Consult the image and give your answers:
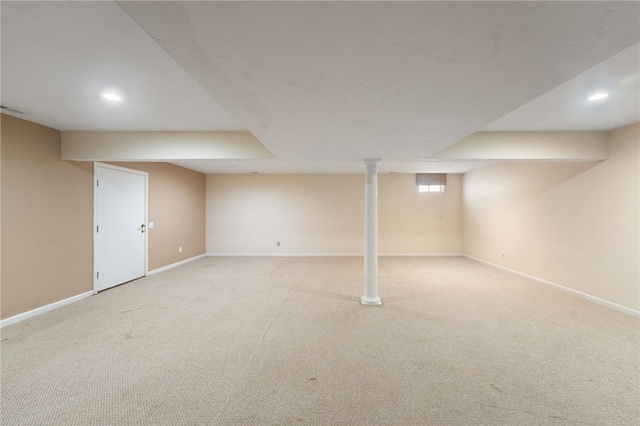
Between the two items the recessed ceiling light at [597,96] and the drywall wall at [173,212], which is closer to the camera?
the recessed ceiling light at [597,96]

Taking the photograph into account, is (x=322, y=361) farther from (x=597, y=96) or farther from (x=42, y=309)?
(x=42, y=309)

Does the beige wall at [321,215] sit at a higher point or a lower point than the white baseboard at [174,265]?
higher

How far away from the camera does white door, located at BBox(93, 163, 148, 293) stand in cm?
413

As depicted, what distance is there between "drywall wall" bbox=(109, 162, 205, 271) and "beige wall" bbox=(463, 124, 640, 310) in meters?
7.52

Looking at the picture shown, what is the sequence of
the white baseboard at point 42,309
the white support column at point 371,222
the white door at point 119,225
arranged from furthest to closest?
the white door at point 119,225, the white support column at point 371,222, the white baseboard at point 42,309

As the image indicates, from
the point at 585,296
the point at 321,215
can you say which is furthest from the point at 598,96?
the point at 321,215

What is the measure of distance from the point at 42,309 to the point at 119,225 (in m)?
1.60

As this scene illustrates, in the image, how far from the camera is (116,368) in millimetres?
2168

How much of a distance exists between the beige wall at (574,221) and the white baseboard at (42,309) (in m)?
7.74

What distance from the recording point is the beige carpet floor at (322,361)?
1710 mm

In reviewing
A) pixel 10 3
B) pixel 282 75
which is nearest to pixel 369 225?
pixel 282 75

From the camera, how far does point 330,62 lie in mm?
1288

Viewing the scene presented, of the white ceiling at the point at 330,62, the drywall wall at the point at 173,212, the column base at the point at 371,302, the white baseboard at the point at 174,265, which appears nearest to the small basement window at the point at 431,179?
the white ceiling at the point at 330,62

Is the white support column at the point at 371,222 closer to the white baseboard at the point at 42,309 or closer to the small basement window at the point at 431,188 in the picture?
the small basement window at the point at 431,188
